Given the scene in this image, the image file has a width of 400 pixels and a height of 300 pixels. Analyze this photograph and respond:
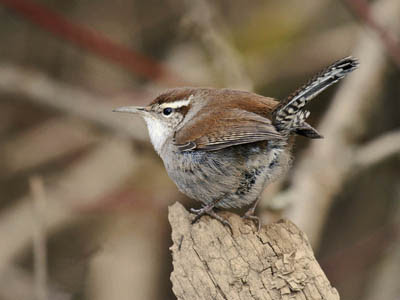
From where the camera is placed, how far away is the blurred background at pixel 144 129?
5977 millimetres

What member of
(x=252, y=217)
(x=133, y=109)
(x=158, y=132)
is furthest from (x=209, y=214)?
(x=133, y=109)

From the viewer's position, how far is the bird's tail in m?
3.50

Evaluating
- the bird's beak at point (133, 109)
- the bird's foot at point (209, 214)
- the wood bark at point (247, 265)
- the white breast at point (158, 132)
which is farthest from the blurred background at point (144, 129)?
the wood bark at point (247, 265)

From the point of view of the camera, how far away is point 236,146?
395 cm

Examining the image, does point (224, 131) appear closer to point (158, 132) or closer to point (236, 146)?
point (236, 146)

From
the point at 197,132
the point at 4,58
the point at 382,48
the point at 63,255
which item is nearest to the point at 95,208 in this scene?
the point at 63,255

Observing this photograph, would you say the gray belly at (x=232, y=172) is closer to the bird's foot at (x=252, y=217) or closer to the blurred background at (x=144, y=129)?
the bird's foot at (x=252, y=217)

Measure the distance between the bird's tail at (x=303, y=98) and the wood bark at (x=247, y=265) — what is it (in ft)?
2.63

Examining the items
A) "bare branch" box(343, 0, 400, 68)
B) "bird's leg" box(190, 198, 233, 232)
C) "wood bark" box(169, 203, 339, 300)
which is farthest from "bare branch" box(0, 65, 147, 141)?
"wood bark" box(169, 203, 339, 300)

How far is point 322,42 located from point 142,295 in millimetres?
3216

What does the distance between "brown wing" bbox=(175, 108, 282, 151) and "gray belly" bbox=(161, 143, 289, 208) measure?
0.26 ft

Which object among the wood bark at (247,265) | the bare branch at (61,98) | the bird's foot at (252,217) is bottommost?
the wood bark at (247,265)

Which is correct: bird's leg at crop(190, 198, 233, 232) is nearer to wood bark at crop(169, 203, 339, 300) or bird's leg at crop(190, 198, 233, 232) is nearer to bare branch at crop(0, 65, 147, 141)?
wood bark at crop(169, 203, 339, 300)

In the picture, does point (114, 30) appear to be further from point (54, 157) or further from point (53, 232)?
point (53, 232)
